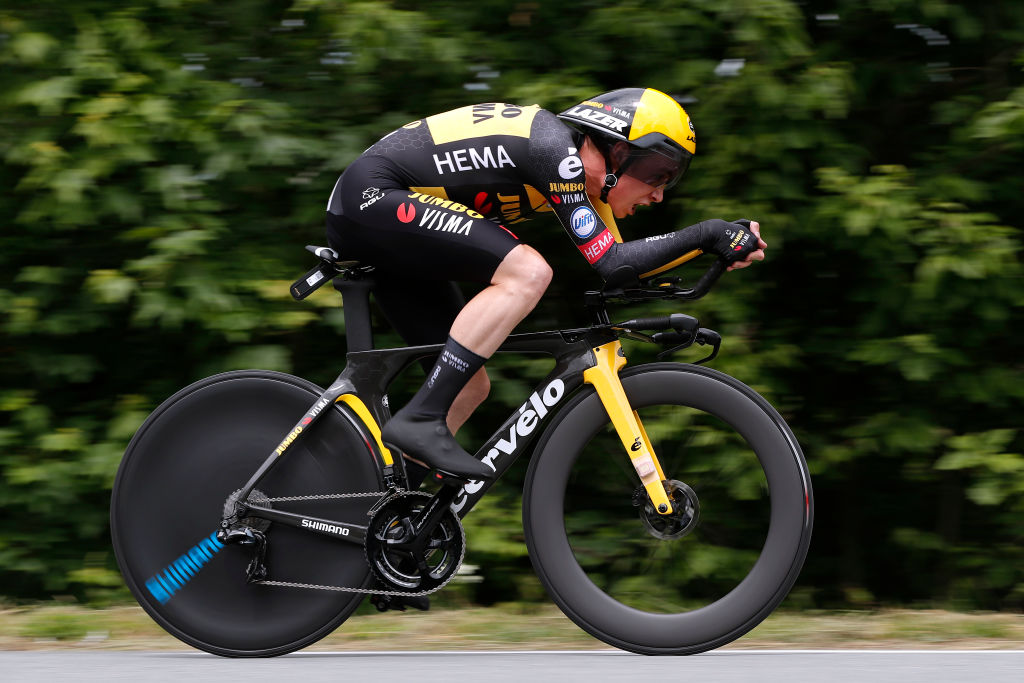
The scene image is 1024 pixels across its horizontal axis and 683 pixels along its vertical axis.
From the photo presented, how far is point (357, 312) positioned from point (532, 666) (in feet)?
4.35

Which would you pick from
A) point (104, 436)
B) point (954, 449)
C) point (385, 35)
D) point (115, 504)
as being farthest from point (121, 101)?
point (954, 449)

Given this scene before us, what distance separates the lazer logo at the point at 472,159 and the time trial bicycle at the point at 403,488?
19.0 inches

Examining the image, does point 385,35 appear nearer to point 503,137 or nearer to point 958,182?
point 503,137

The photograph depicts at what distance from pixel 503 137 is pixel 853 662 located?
80.1 inches

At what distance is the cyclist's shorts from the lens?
3.89 m

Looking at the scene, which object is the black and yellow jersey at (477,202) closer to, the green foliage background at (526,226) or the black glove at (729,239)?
the black glove at (729,239)

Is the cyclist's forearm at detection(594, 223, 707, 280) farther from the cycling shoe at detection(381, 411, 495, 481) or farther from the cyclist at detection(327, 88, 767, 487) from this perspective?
the cycling shoe at detection(381, 411, 495, 481)

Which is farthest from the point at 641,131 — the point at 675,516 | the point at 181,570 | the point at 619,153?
the point at 181,570

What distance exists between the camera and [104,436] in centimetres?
586

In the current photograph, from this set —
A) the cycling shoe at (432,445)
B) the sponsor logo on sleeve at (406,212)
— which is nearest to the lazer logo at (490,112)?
the sponsor logo on sleeve at (406,212)

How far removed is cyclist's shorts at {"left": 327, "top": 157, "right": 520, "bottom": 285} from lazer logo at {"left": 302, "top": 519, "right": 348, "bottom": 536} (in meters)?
0.89

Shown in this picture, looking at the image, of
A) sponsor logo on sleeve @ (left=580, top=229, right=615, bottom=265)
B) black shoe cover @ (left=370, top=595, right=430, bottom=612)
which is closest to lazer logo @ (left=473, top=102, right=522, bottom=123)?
sponsor logo on sleeve @ (left=580, top=229, right=615, bottom=265)

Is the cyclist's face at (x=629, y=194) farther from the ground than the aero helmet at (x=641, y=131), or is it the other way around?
the aero helmet at (x=641, y=131)

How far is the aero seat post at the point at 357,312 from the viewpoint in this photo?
4.11 metres
